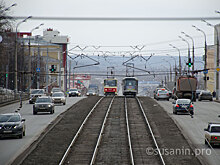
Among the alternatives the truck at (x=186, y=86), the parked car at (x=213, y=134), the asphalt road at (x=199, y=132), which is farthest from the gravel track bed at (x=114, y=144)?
the truck at (x=186, y=86)

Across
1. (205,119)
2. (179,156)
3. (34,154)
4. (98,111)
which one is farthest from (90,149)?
(98,111)

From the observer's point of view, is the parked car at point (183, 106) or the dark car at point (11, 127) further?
the parked car at point (183, 106)

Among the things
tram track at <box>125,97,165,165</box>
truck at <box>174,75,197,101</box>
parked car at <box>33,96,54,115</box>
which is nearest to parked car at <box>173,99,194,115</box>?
tram track at <box>125,97,165,165</box>

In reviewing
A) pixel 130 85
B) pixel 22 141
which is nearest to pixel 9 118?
pixel 22 141

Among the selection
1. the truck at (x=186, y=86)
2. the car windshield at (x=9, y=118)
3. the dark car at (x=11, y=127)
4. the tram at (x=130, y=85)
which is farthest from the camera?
the tram at (x=130, y=85)

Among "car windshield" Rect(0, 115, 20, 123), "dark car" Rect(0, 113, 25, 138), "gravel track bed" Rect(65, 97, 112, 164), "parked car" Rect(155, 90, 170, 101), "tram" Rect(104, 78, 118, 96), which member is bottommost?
"gravel track bed" Rect(65, 97, 112, 164)

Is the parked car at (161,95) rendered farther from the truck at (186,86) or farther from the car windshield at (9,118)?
the car windshield at (9,118)

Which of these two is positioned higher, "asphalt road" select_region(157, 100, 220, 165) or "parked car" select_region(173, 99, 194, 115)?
"parked car" select_region(173, 99, 194, 115)

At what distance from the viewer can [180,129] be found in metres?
32.9

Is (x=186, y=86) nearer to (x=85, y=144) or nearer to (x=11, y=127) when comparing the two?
(x=85, y=144)

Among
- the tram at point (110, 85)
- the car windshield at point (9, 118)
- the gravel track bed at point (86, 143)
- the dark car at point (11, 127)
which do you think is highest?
the tram at point (110, 85)

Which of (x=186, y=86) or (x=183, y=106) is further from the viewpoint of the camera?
(x=186, y=86)

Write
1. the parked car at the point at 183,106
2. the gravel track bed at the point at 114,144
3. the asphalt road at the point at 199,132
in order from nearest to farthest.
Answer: the gravel track bed at the point at 114,144 < the asphalt road at the point at 199,132 < the parked car at the point at 183,106

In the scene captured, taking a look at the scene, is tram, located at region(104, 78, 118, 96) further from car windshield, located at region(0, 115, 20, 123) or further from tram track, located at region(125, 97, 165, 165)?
car windshield, located at region(0, 115, 20, 123)
